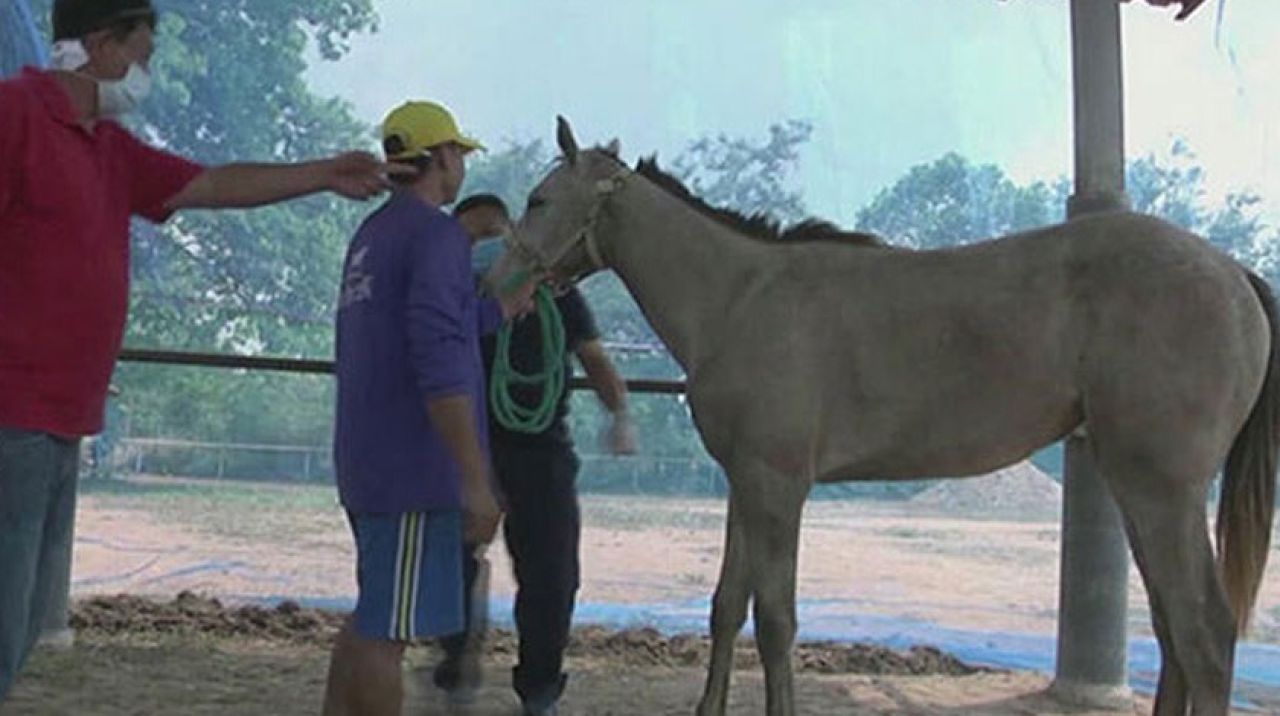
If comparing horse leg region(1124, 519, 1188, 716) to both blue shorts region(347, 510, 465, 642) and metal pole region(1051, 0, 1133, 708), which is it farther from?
blue shorts region(347, 510, 465, 642)

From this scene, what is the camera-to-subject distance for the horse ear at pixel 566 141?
3646 mm

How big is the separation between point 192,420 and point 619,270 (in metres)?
4.41

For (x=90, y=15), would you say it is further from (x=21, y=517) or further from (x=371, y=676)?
(x=371, y=676)

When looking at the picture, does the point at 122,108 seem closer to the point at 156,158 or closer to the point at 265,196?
the point at 156,158

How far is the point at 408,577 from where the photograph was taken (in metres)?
2.32

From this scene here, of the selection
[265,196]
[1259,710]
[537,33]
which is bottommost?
[1259,710]

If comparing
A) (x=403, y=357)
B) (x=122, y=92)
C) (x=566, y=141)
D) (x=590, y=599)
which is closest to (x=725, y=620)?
(x=566, y=141)

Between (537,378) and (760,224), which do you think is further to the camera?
(760,224)

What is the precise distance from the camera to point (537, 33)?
32.7ft

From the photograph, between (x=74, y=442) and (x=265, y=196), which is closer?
(x=74, y=442)

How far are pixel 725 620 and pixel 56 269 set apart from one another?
2.21 metres

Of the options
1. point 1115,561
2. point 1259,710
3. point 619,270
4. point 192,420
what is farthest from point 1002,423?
point 192,420

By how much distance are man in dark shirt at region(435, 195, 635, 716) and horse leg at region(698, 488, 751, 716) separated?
439 mm

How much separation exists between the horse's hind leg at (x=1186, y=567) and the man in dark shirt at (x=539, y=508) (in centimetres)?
153
